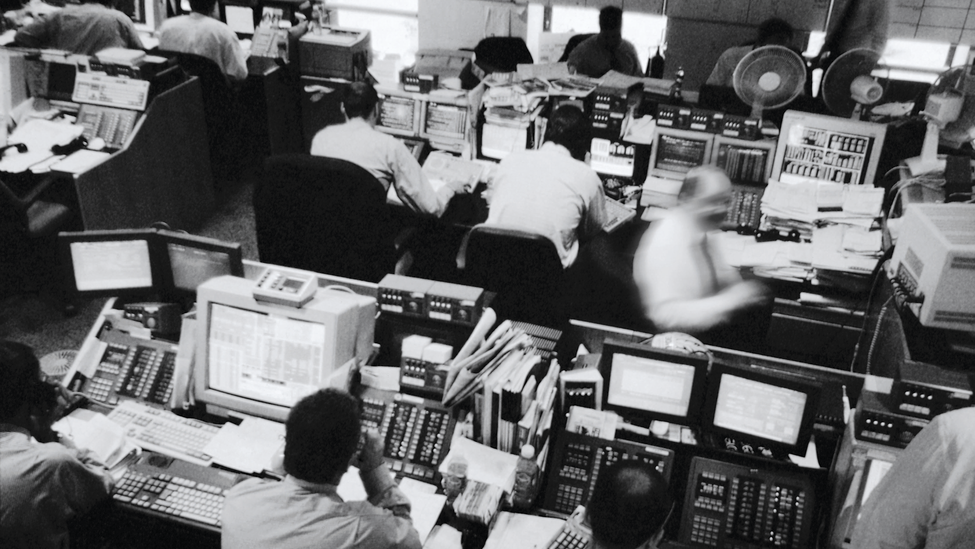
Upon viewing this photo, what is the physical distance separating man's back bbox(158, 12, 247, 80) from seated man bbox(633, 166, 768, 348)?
384 centimetres

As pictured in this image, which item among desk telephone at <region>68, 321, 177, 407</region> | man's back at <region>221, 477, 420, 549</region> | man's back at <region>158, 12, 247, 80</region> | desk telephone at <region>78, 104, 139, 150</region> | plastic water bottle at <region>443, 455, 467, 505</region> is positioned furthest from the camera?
man's back at <region>158, 12, 247, 80</region>

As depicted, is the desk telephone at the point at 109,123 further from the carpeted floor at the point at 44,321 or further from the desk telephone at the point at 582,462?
the desk telephone at the point at 582,462

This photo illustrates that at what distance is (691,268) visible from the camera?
3533 mm

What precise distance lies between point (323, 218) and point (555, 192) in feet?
3.87

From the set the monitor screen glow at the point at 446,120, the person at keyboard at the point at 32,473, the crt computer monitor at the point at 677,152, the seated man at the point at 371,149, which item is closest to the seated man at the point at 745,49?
the crt computer monitor at the point at 677,152

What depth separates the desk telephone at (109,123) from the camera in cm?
494

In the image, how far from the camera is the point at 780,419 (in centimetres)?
241

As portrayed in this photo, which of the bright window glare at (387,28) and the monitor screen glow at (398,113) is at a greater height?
the bright window glare at (387,28)

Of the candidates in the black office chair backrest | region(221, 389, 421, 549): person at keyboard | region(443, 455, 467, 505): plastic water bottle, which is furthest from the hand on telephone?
the black office chair backrest

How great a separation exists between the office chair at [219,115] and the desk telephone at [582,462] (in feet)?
14.3

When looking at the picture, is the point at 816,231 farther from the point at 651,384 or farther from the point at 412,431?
the point at 412,431

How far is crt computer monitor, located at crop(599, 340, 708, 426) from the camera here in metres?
2.47

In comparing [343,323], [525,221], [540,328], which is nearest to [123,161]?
[525,221]

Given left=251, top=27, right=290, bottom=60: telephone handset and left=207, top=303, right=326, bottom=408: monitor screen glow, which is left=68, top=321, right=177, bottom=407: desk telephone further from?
left=251, top=27, right=290, bottom=60: telephone handset
